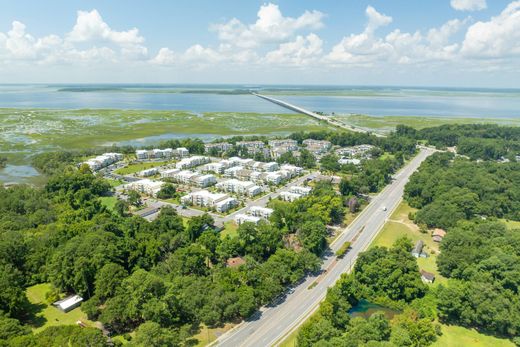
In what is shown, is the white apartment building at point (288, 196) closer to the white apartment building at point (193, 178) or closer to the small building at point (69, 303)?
the white apartment building at point (193, 178)

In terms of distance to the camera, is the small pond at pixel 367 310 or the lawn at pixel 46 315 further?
the small pond at pixel 367 310

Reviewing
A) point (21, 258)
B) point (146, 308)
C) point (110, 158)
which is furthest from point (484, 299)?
point (110, 158)

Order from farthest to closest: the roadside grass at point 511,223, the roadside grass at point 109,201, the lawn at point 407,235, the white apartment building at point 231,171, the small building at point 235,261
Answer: the white apartment building at point 231,171
the roadside grass at point 109,201
the roadside grass at point 511,223
the lawn at point 407,235
the small building at point 235,261

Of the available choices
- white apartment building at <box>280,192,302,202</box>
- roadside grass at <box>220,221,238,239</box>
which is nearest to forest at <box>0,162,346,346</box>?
roadside grass at <box>220,221,238,239</box>

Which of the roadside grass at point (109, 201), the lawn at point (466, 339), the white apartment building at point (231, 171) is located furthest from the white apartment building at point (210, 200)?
the lawn at point (466, 339)

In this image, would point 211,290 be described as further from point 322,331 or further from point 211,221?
point 211,221

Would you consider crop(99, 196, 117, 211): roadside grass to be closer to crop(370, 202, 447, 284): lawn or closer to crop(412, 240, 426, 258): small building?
crop(370, 202, 447, 284): lawn
